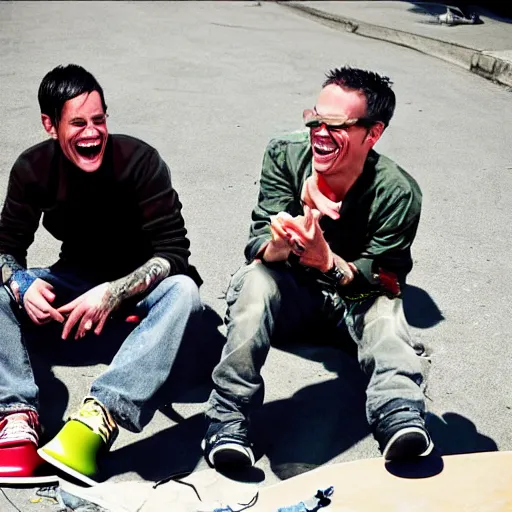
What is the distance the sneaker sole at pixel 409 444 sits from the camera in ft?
9.77

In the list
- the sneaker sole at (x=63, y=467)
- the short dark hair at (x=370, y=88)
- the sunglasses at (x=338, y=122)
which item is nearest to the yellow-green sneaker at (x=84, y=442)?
the sneaker sole at (x=63, y=467)

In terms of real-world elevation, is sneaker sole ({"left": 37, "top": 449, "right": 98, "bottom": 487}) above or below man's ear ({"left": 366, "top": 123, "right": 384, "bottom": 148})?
below

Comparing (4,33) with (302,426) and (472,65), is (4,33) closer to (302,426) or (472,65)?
(472,65)

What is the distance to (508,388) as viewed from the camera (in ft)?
12.5

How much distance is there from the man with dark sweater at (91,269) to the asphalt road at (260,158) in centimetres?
25

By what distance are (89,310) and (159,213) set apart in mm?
505

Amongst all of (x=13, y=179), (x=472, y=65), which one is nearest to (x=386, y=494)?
(x=13, y=179)

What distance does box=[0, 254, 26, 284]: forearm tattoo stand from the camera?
346 cm

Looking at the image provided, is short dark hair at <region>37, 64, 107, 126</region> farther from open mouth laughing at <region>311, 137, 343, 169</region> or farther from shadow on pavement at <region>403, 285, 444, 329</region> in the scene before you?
shadow on pavement at <region>403, 285, 444, 329</region>

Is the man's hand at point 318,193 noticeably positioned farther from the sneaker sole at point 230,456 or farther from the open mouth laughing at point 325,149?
the sneaker sole at point 230,456

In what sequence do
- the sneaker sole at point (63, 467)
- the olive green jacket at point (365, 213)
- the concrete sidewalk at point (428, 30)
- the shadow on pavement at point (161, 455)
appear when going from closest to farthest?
the sneaker sole at point (63, 467) < the shadow on pavement at point (161, 455) < the olive green jacket at point (365, 213) < the concrete sidewalk at point (428, 30)

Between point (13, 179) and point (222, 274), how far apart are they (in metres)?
1.45

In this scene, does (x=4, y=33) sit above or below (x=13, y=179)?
below

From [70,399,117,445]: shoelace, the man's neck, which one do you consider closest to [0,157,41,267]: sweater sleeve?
[70,399,117,445]: shoelace
